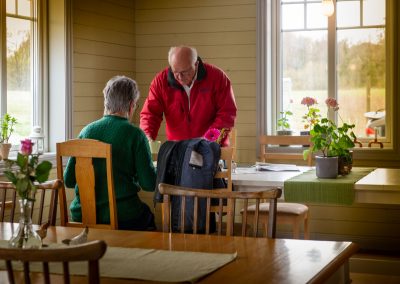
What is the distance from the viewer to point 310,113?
5.71m

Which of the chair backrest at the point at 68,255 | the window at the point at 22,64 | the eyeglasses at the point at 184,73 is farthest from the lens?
the window at the point at 22,64

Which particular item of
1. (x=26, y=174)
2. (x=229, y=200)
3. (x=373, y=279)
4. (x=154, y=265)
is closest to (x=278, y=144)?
(x=373, y=279)

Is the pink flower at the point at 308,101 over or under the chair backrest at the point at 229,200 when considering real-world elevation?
over

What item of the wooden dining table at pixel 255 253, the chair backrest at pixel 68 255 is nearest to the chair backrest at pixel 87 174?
the wooden dining table at pixel 255 253

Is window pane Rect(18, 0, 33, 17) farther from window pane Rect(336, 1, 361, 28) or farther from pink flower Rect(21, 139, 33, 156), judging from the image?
pink flower Rect(21, 139, 33, 156)

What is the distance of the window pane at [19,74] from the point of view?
16.8 feet

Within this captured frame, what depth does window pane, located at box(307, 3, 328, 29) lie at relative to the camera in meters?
5.84

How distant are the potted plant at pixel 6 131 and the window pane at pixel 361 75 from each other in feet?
A: 8.67

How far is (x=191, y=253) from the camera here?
2064 millimetres

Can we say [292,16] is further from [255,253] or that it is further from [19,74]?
[255,253]

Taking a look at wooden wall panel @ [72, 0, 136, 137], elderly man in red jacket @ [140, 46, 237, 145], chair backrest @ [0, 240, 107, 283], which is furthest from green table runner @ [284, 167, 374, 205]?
chair backrest @ [0, 240, 107, 283]

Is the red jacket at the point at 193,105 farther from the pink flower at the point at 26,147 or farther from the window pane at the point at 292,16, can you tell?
A: the pink flower at the point at 26,147

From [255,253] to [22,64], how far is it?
3.61m

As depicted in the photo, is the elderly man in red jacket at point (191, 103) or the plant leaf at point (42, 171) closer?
the plant leaf at point (42, 171)
